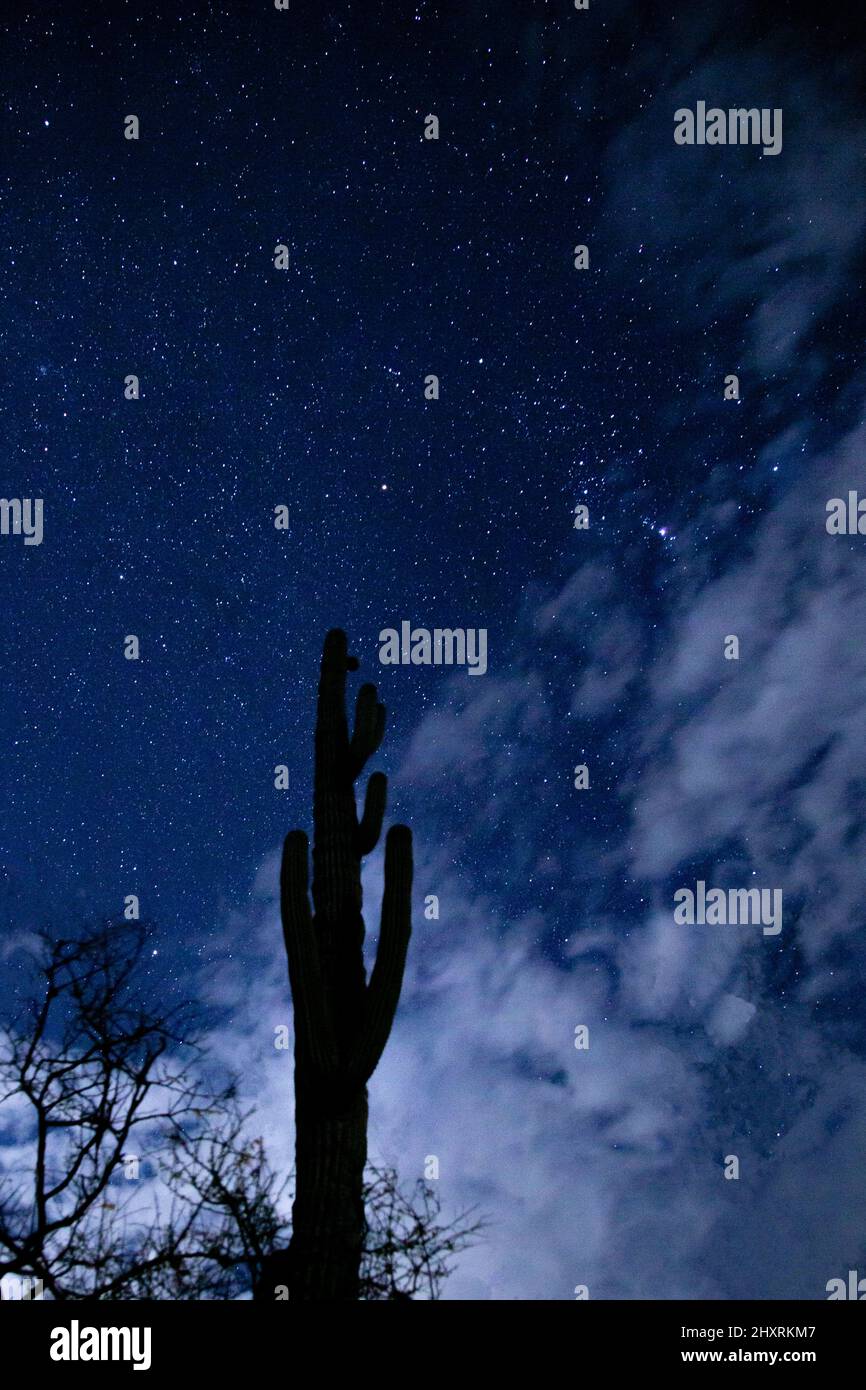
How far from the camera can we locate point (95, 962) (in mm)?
7562

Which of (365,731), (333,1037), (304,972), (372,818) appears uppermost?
(365,731)

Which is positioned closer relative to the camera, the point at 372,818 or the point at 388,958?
the point at 388,958

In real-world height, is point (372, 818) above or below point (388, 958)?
above

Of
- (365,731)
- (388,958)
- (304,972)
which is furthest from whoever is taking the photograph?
(365,731)

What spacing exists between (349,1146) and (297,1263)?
1.83ft

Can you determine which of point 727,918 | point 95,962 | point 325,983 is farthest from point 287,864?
point 727,918

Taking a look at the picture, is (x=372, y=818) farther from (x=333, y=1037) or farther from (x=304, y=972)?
(x=333, y=1037)

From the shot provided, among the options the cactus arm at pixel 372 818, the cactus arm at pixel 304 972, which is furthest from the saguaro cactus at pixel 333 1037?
the cactus arm at pixel 372 818

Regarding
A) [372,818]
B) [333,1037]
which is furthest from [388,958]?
[372,818]

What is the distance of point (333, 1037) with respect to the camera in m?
4.56

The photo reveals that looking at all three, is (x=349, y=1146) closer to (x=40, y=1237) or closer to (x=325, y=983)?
(x=325, y=983)

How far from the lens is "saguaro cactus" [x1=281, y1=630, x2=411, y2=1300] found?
14.2 feet

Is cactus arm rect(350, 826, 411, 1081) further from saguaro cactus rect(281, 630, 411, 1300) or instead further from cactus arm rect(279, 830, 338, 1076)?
cactus arm rect(279, 830, 338, 1076)
